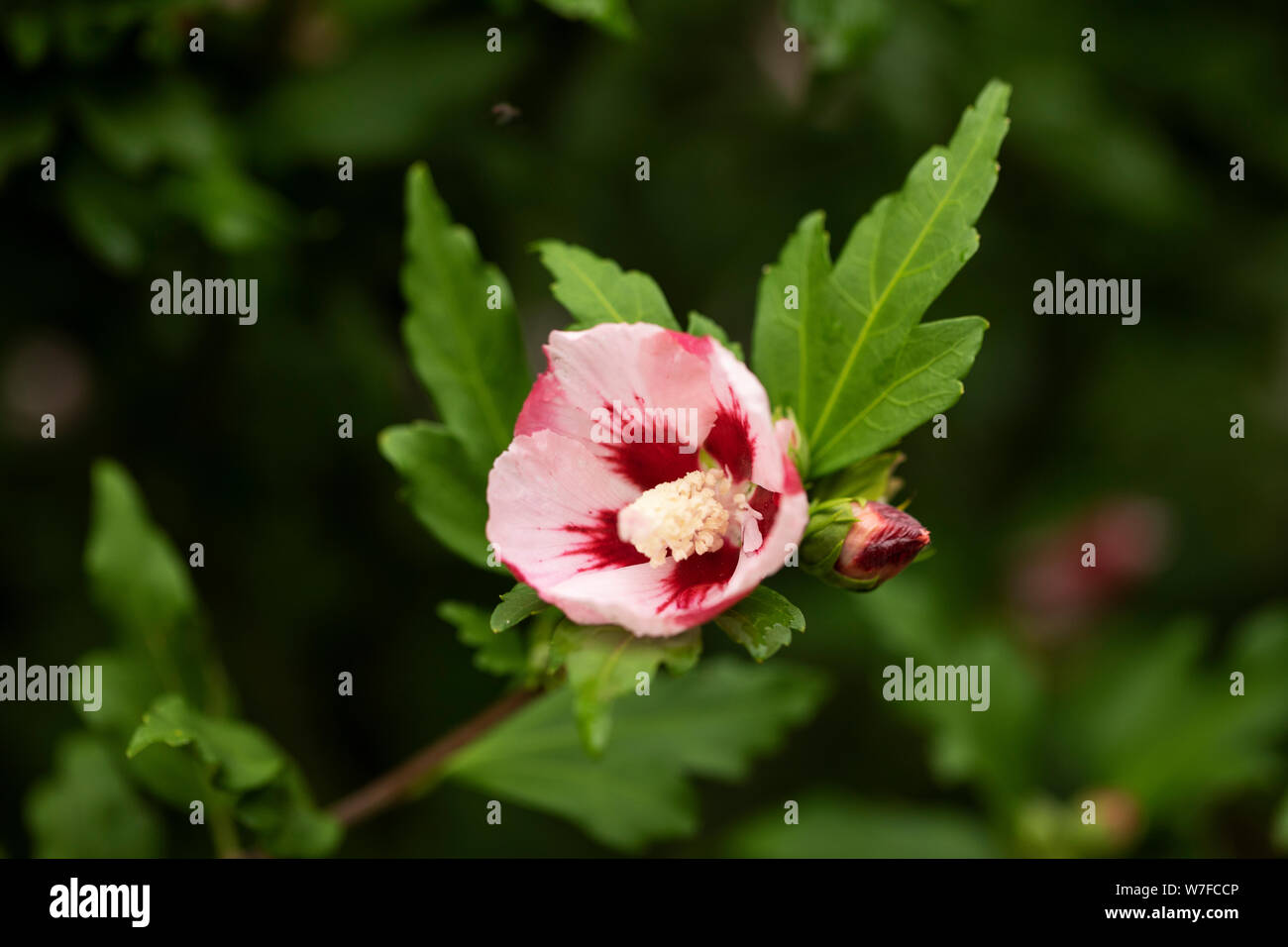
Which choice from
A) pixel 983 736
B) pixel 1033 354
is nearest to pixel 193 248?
pixel 983 736

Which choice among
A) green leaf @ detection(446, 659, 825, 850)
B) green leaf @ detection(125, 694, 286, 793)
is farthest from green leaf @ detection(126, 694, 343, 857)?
green leaf @ detection(446, 659, 825, 850)

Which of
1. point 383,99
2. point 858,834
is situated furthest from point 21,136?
point 858,834

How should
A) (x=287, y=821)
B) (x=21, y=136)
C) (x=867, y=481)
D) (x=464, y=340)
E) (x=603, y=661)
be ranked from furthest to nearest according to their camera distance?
(x=21, y=136)
(x=287, y=821)
(x=464, y=340)
(x=867, y=481)
(x=603, y=661)

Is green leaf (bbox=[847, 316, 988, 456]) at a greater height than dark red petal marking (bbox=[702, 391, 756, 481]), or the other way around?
green leaf (bbox=[847, 316, 988, 456])

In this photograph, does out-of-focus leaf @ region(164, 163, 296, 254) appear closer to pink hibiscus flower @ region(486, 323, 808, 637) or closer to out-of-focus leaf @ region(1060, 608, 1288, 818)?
pink hibiscus flower @ region(486, 323, 808, 637)

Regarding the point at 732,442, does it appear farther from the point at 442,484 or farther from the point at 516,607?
the point at 442,484
